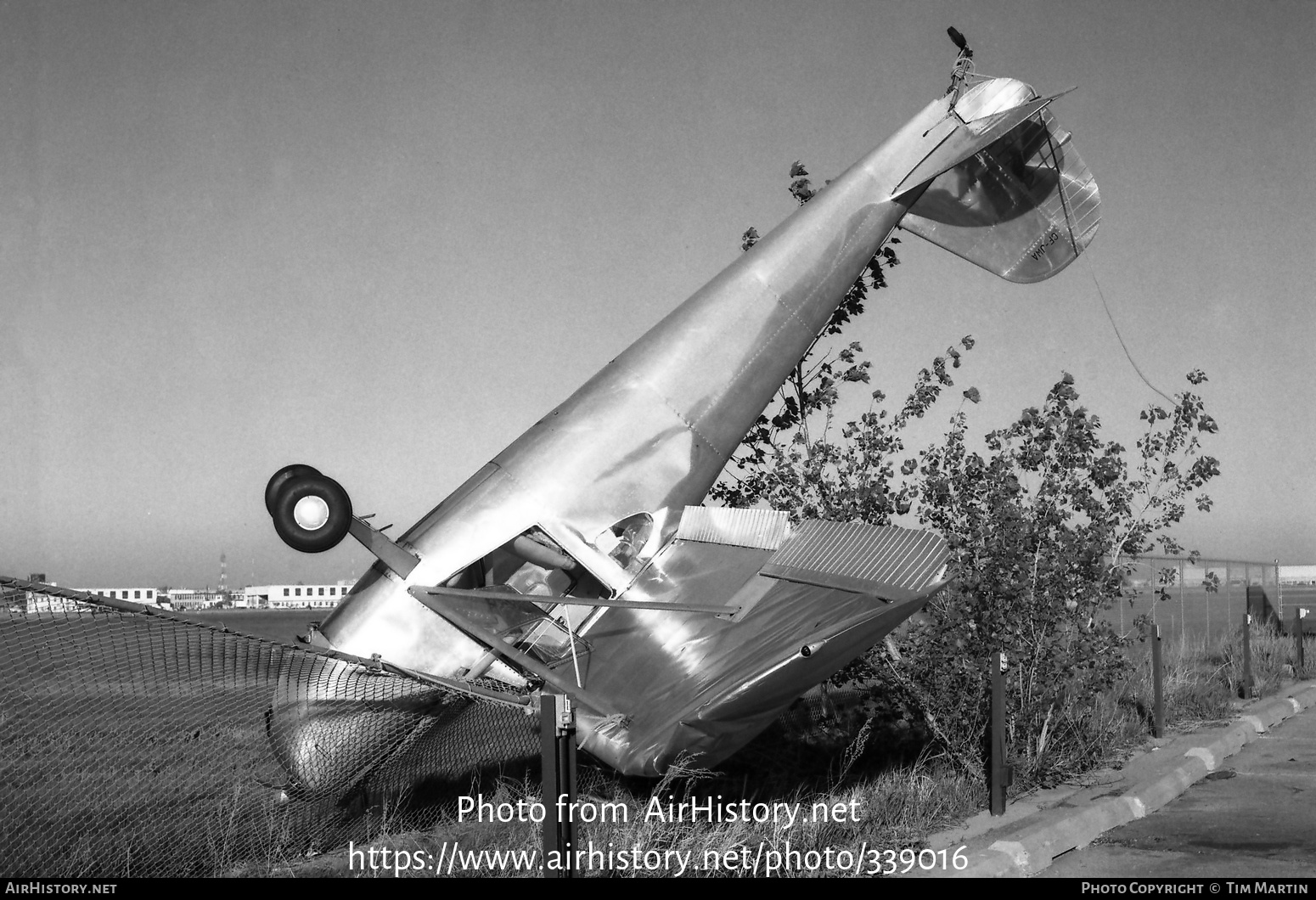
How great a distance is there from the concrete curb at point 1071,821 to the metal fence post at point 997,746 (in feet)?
0.50

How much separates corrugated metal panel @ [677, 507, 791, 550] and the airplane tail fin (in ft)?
11.0

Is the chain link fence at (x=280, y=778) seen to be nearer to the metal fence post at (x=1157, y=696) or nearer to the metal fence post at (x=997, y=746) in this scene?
the metal fence post at (x=997, y=746)

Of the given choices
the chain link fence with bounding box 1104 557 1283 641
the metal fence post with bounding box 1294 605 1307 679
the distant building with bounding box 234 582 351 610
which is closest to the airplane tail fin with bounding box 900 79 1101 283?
the chain link fence with bounding box 1104 557 1283 641

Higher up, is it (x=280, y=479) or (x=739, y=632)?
(x=280, y=479)

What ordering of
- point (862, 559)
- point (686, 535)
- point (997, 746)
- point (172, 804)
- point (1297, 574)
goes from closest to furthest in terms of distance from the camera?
point (862, 559), point (997, 746), point (686, 535), point (172, 804), point (1297, 574)

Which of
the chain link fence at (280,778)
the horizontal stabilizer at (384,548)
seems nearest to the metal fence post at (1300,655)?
the chain link fence at (280,778)

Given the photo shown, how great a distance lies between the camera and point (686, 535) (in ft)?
28.6

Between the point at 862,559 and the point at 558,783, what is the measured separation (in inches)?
110

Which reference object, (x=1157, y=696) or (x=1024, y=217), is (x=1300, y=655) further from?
(x=1024, y=217)

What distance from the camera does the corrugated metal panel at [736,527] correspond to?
8.38m

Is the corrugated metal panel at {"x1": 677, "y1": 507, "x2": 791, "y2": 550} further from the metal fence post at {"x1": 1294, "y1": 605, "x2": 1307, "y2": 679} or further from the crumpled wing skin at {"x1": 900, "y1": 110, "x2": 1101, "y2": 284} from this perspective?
the metal fence post at {"x1": 1294, "y1": 605, "x2": 1307, "y2": 679}

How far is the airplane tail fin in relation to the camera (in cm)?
1029

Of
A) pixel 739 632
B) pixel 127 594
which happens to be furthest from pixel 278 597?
pixel 739 632

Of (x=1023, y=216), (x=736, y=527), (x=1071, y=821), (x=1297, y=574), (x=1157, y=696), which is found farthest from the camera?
(x=1297, y=574)
